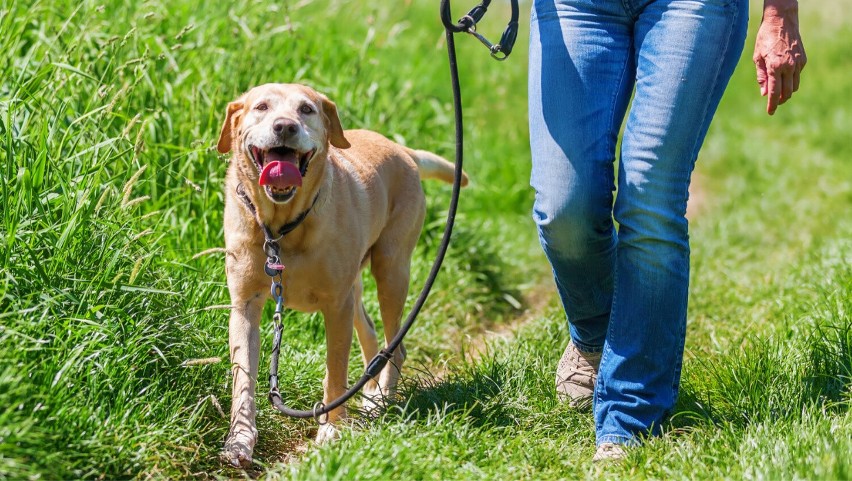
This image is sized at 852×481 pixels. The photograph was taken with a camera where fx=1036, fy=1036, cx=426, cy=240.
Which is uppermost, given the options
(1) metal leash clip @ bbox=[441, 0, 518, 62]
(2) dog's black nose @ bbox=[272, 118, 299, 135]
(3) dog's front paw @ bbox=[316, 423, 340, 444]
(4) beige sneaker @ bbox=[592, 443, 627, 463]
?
(1) metal leash clip @ bbox=[441, 0, 518, 62]

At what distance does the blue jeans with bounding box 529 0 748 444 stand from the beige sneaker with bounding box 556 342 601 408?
0.31 metres

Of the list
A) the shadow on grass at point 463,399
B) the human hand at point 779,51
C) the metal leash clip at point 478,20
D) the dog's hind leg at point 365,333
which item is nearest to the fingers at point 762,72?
the human hand at point 779,51

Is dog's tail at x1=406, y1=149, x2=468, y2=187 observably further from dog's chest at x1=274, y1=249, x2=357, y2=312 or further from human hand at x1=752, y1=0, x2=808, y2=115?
human hand at x1=752, y1=0, x2=808, y2=115

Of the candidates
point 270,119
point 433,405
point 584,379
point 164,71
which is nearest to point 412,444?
point 433,405

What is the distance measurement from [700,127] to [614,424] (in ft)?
3.40

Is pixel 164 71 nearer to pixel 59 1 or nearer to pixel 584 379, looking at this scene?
pixel 59 1

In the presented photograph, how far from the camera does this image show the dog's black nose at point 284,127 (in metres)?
3.64

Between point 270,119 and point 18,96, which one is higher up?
point 270,119

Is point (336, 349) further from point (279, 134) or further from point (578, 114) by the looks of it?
point (578, 114)

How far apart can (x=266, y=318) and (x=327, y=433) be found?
105 cm

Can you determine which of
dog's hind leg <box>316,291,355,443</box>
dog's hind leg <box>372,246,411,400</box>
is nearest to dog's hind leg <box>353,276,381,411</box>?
dog's hind leg <box>372,246,411,400</box>

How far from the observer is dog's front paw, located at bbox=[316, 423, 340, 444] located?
12.0 ft

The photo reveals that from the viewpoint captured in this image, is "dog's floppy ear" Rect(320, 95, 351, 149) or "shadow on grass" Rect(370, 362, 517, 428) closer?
Result: "shadow on grass" Rect(370, 362, 517, 428)

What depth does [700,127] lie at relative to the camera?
134 inches
